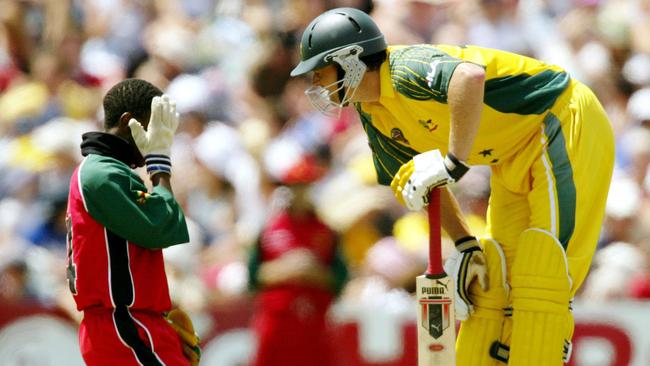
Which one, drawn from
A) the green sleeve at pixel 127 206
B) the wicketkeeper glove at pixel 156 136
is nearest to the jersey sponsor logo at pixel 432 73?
the wicketkeeper glove at pixel 156 136

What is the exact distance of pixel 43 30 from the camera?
558 inches

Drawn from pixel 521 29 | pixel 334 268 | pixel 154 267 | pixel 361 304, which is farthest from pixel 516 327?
pixel 521 29

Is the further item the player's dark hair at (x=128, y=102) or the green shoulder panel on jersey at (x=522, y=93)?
the green shoulder panel on jersey at (x=522, y=93)

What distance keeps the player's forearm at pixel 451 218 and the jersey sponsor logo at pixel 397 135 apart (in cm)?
40

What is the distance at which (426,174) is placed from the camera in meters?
5.73

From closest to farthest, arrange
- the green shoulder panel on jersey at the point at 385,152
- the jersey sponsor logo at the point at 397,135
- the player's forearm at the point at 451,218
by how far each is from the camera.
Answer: the jersey sponsor logo at the point at 397,135
the green shoulder panel on jersey at the point at 385,152
the player's forearm at the point at 451,218

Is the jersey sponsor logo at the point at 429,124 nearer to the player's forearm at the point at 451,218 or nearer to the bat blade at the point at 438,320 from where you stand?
the player's forearm at the point at 451,218

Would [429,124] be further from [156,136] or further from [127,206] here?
[127,206]

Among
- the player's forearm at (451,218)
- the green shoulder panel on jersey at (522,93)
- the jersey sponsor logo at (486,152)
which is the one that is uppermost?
the green shoulder panel on jersey at (522,93)

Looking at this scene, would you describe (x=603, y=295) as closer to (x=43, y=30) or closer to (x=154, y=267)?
(x=154, y=267)

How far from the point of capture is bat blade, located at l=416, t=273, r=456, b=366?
19.2ft

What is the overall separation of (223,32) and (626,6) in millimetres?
4012

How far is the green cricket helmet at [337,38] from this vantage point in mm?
6027

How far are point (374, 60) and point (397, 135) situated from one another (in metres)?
0.41
